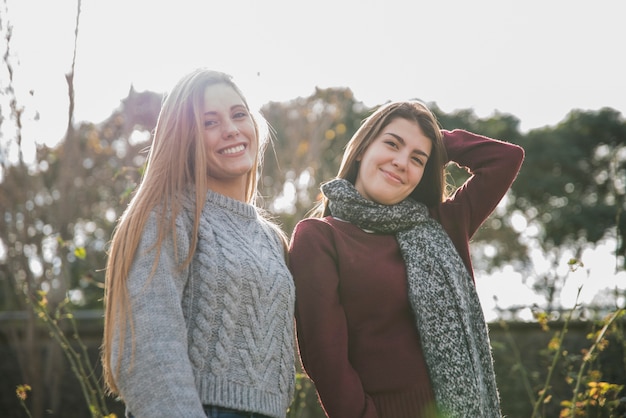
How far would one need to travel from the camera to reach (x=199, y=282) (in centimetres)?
188

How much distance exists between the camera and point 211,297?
1855 millimetres

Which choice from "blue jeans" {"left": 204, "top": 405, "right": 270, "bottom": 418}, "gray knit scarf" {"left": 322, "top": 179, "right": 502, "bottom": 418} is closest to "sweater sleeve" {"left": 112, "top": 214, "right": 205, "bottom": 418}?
"blue jeans" {"left": 204, "top": 405, "right": 270, "bottom": 418}

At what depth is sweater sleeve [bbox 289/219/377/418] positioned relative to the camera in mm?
2006

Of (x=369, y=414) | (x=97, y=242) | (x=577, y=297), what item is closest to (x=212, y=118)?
(x=369, y=414)

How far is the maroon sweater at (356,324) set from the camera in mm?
2025

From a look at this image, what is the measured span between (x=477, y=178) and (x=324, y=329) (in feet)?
2.97

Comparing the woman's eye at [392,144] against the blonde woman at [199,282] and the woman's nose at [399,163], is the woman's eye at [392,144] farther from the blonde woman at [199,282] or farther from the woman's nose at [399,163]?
the blonde woman at [199,282]

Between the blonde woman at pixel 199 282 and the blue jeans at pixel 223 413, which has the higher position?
the blonde woman at pixel 199 282

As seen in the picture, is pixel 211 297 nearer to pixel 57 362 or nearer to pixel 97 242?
pixel 57 362

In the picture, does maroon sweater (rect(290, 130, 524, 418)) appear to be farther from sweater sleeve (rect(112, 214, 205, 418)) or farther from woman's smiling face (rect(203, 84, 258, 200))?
sweater sleeve (rect(112, 214, 205, 418))

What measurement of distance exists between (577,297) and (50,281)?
11.6 ft

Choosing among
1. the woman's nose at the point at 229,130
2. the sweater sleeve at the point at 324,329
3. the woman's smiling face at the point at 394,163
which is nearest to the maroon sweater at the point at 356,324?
the sweater sleeve at the point at 324,329

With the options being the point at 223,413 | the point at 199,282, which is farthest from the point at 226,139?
the point at 223,413

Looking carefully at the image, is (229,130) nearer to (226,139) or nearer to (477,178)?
(226,139)
